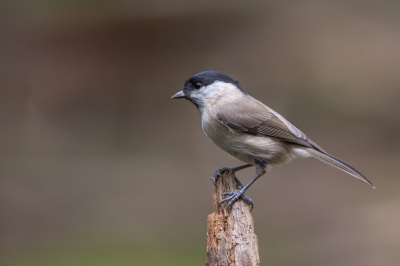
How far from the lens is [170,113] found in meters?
8.67

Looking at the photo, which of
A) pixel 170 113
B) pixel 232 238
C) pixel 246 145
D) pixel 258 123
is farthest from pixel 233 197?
pixel 170 113

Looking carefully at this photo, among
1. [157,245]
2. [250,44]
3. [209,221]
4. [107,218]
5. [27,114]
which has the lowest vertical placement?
[209,221]

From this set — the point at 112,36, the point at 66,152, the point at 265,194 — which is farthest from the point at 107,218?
the point at 112,36

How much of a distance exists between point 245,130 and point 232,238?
0.99 metres

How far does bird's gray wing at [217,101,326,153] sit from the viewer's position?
3.67 metres

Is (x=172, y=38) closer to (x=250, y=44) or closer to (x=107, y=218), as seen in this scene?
(x=250, y=44)

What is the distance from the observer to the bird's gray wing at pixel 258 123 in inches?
145

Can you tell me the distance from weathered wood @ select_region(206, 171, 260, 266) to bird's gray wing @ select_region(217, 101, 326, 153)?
684mm

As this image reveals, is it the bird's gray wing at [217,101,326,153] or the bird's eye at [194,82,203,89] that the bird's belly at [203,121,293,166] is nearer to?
the bird's gray wing at [217,101,326,153]

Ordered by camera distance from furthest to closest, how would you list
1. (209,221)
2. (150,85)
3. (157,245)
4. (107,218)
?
1. (150,85)
2. (107,218)
3. (157,245)
4. (209,221)

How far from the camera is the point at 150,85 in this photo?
869 centimetres

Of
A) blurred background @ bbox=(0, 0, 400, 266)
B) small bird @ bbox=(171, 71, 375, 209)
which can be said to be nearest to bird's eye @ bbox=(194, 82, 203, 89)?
small bird @ bbox=(171, 71, 375, 209)

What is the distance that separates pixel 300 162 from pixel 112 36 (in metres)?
3.97

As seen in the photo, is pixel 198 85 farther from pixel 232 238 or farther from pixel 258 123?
pixel 232 238
